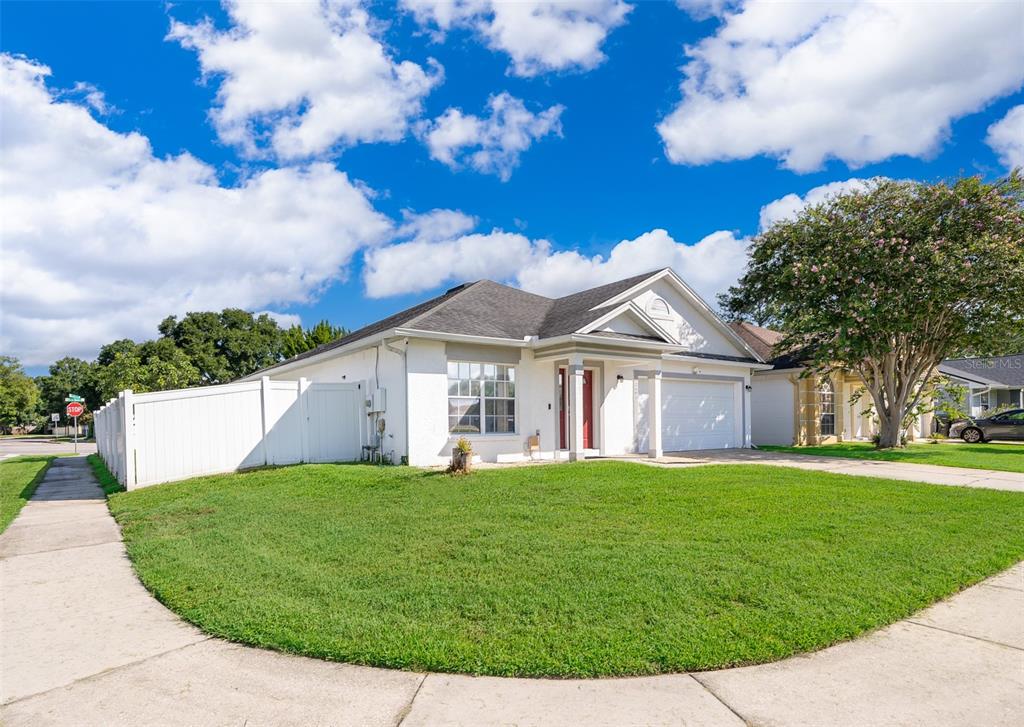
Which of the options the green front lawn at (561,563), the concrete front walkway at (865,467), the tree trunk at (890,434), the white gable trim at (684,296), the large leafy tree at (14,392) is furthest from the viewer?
the large leafy tree at (14,392)

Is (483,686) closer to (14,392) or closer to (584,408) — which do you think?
(584,408)

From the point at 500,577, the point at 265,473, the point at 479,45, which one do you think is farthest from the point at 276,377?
the point at 500,577

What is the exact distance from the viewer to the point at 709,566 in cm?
560

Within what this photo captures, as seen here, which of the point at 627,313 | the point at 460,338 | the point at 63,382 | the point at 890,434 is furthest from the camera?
the point at 63,382

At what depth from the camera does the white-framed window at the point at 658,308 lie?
57.0 ft

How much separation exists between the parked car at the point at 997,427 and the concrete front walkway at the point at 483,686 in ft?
80.4

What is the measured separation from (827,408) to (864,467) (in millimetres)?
10680

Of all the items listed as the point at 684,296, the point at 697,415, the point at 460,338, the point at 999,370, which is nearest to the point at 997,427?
the point at 697,415

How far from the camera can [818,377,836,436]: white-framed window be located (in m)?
22.8

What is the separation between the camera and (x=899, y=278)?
16.0m

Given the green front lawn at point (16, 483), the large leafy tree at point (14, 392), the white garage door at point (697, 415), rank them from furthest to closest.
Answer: the large leafy tree at point (14, 392)
the white garage door at point (697, 415)
the green front lawn at point (16, 483)

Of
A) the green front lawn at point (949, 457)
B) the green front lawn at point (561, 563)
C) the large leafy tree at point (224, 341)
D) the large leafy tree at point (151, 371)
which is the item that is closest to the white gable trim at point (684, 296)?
the green front lawn at point (949, 457)

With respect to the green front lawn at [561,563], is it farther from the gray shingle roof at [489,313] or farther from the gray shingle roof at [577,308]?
the gray shingle roof at [577,308]

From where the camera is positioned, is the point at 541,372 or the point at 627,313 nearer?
the point at 541,372
